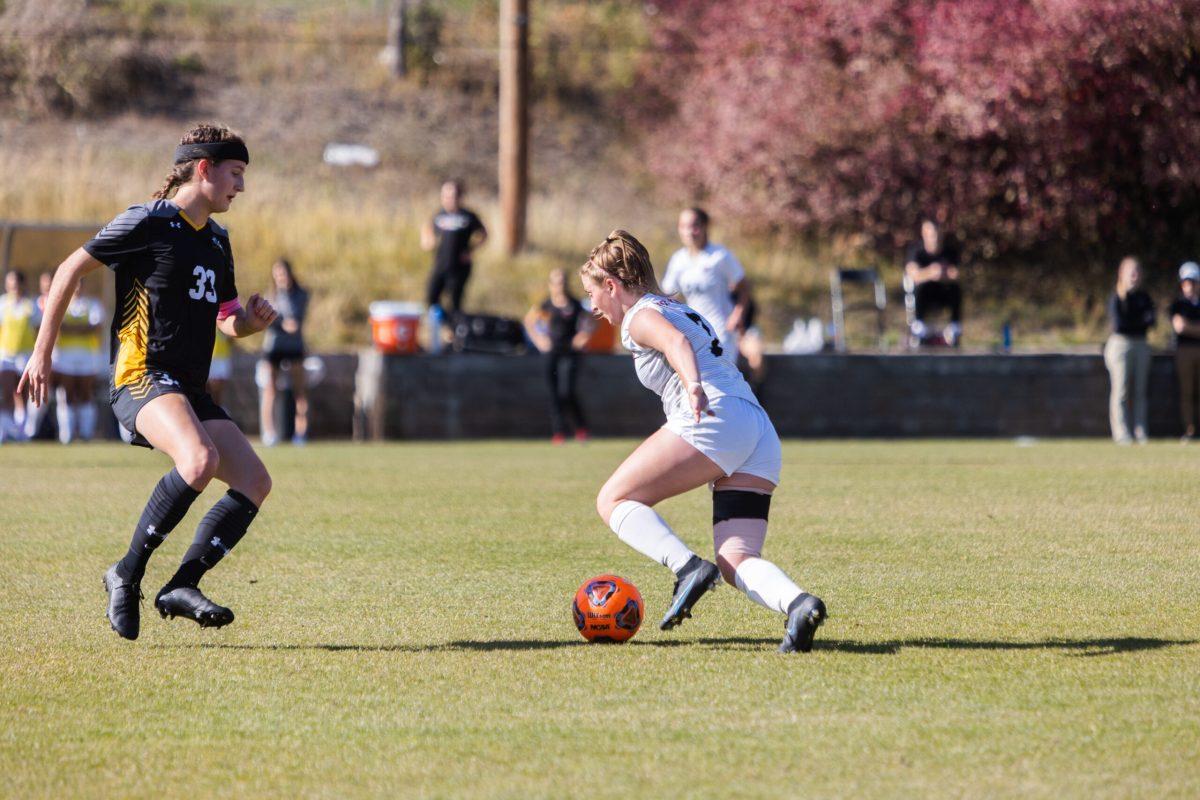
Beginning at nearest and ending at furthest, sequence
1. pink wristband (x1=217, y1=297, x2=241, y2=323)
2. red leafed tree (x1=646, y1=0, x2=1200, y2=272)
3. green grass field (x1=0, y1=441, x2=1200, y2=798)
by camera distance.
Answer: green grass field (x1=0, y1=441, x2=1200, y2=798)
pink wristband (x1=217, y1=297, x2=241, y2=323)
red leafed tree (x1=646, y1=0, x2=1200, y2=272)

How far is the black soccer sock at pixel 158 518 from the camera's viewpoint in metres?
6.11

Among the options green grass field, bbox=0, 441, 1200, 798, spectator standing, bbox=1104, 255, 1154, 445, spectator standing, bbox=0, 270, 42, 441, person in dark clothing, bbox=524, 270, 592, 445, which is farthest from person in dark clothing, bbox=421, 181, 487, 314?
green grass field, bbox=0, 441, 1200, 798

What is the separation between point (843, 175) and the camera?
27641 mm

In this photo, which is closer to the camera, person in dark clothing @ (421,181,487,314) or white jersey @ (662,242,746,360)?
white jersey @ (662,242,746,360)

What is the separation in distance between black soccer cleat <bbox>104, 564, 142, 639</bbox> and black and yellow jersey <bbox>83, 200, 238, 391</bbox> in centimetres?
76

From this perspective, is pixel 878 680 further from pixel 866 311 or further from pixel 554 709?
pixel 866 311

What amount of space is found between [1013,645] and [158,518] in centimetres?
326

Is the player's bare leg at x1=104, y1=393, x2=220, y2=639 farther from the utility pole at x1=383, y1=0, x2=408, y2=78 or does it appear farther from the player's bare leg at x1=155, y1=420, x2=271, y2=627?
the utility pole at x1=383, y1=0, x2=408, y2=78

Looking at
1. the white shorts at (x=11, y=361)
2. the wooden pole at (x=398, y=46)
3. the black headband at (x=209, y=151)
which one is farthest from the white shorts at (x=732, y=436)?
the wooden pole at (x=398, y=46)

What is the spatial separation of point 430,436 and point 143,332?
13.8 m

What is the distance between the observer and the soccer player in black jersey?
19.9 feet

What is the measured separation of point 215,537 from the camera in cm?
623

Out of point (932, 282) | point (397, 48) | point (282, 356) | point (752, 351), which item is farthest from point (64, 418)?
point (397, 48)

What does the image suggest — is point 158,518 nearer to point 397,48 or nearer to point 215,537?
point 215,537
